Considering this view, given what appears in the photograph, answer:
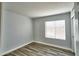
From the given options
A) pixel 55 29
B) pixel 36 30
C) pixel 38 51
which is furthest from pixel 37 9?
pixel 38 51

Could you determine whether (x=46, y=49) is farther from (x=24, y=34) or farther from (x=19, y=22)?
(x=19, y=22)

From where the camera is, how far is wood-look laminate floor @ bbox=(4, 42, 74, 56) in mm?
1075

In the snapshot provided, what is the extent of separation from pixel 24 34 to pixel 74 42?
0.94 metres

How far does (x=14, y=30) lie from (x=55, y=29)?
0.79 m

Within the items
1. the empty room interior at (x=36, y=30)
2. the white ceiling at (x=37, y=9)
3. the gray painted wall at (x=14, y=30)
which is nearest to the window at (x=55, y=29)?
the empty room interior at (x=36, y=30)

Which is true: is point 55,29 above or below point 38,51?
above

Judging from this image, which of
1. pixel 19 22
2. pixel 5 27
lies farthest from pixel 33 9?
pixel 5 27

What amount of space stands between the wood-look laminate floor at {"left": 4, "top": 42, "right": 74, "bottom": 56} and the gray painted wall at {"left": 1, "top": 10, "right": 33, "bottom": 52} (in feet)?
0.37

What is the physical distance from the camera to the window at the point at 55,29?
1.10 meters

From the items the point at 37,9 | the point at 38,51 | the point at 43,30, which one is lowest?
the point at 38,51

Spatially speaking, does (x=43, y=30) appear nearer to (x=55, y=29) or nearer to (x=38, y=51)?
(x=55, y=29)

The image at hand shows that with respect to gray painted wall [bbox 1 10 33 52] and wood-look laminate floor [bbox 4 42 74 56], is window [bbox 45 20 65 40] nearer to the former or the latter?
wood-look laminate floor [bbox 4 42 74 56]

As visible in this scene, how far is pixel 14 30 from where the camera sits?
3.72ft

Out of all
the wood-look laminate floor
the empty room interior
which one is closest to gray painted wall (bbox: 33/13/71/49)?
the empty room interior
